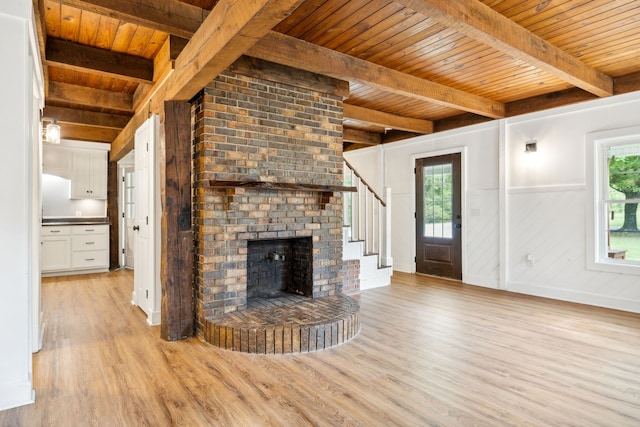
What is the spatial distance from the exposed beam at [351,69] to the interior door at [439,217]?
58.9 inches

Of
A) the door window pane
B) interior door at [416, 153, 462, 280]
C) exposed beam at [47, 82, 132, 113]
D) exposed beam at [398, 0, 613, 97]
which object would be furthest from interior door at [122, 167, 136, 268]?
exposed beam at [398, 0, 613, 97]

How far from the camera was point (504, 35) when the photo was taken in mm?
3010

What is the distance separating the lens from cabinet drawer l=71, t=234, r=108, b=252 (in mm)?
6980

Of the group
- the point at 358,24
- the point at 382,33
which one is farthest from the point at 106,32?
the point at 382,33

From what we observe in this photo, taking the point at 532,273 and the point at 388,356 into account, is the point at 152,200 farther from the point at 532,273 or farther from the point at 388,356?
the point at 532,273

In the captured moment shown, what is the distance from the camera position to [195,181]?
3.57 metres

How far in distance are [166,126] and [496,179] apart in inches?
190

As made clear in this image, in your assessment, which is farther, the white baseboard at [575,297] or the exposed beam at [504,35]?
the white baseboard at [575,297]

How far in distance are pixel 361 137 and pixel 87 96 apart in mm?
4564

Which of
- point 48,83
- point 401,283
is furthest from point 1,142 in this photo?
point 401,283

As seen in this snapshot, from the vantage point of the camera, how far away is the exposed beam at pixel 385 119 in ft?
18.2

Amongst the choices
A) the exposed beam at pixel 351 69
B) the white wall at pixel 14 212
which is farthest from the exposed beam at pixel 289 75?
the white wall at pixel 14 212

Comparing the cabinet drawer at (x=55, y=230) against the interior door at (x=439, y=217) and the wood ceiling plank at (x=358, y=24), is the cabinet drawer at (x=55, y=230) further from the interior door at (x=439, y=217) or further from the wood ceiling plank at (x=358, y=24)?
the interior door at (x=439, y=217)

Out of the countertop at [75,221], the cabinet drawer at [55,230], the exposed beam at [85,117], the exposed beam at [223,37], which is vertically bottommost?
the cabinet drawer at [55,230]
